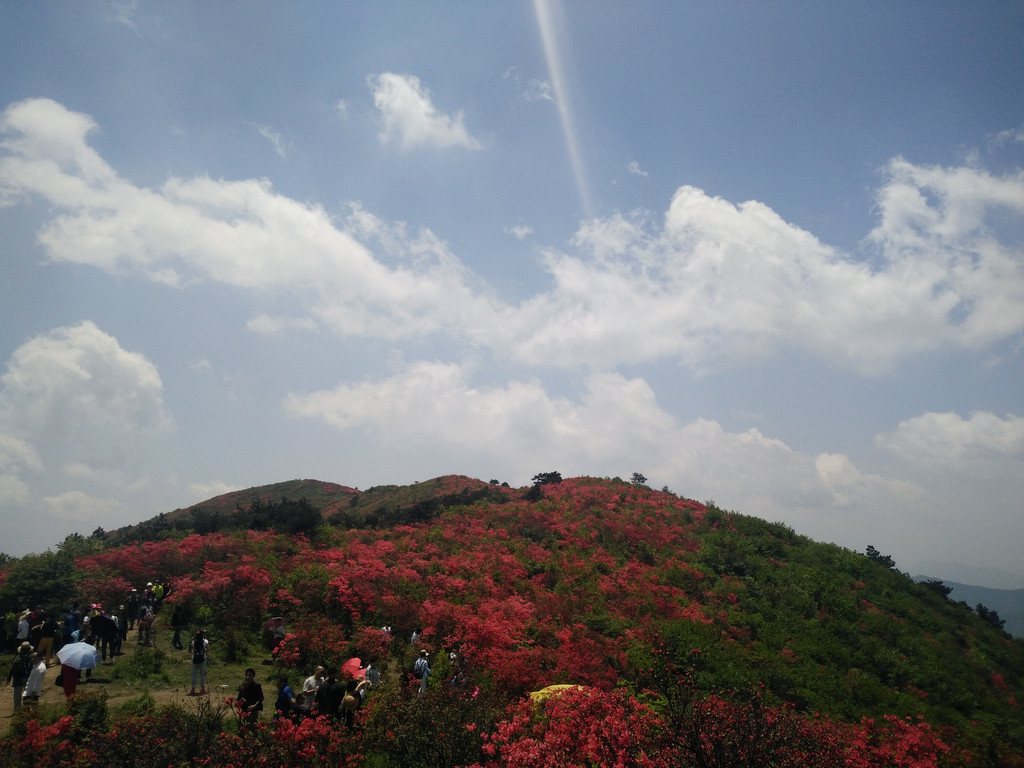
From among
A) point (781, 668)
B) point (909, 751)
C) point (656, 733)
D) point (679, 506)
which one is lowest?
point (781, 668)

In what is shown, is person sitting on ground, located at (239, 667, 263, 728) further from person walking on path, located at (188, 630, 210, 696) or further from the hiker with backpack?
the hiker with backpack

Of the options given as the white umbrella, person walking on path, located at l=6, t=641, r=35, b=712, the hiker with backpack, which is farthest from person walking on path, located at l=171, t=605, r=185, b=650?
the hiker with backpack

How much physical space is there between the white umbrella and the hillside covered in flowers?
2.45 meters

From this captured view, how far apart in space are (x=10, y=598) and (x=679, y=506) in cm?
3787

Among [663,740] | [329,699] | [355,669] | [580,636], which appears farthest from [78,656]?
[580,636]

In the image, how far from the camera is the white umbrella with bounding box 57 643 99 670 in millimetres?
12766

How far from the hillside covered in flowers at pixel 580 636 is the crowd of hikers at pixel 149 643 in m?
0.55

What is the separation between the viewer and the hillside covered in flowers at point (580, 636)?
886 cm

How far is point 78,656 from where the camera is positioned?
1294 centimetres

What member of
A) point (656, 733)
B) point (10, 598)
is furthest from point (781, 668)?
point (10, 598)

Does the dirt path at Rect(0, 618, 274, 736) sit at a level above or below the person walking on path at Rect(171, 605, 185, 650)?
below

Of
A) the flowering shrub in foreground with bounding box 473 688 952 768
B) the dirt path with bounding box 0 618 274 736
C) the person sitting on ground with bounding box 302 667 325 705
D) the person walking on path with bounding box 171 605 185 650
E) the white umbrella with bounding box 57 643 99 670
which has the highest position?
the flowering shrub in foreground with bounding box 473 688 952 768

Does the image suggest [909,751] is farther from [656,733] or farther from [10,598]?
[10,598]

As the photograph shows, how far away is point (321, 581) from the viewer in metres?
22.2
